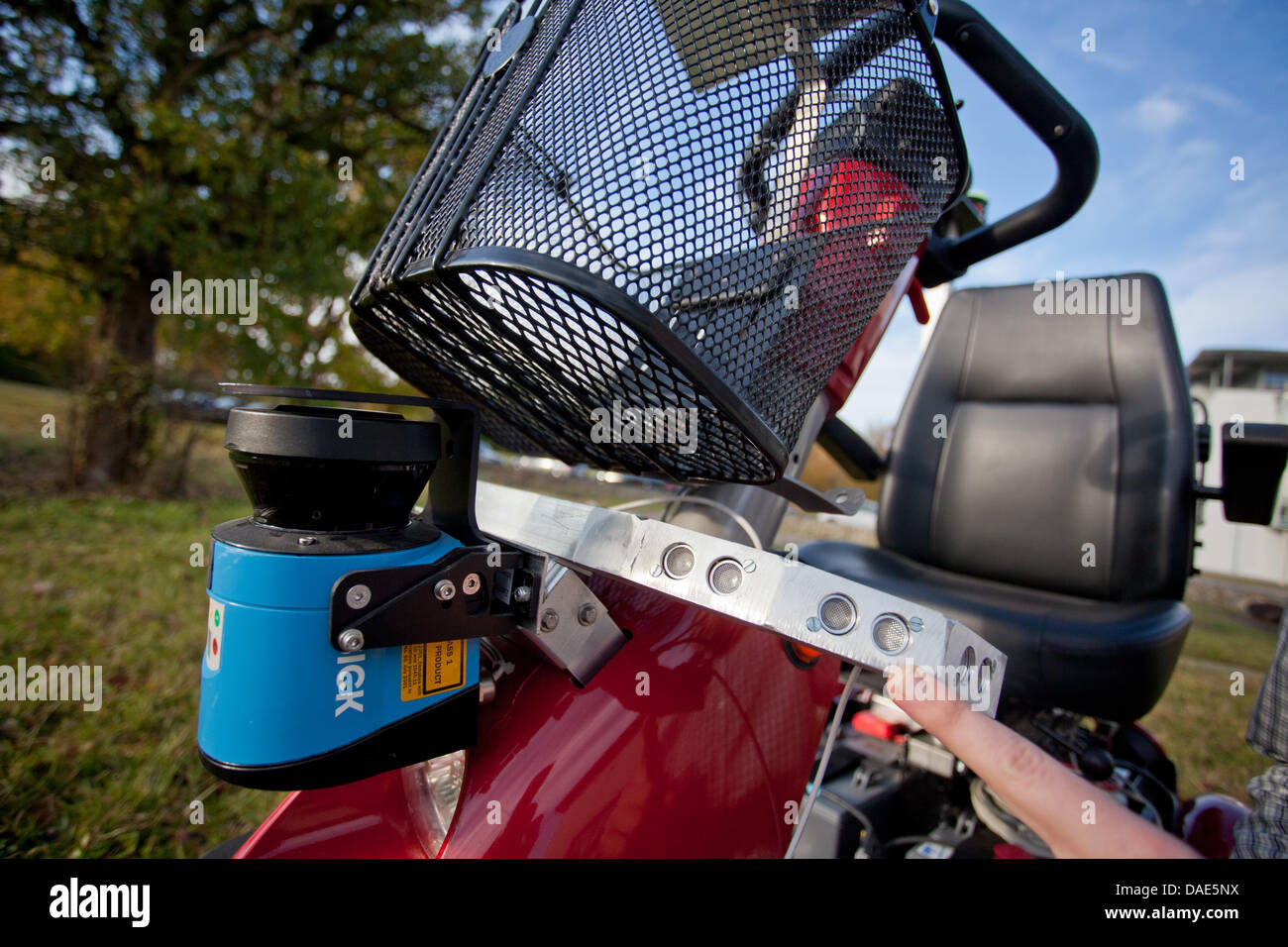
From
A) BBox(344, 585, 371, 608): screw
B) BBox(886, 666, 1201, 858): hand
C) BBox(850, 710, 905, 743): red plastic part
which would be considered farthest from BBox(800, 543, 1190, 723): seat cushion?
BBox(344, 585, 371, 608): screw

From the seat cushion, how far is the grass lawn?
6.73 feet

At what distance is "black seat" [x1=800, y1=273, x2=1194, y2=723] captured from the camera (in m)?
1.47

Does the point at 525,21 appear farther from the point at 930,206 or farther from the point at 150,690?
the point at 150,690

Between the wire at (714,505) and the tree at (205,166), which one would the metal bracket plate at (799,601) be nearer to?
the wire at (714,505)

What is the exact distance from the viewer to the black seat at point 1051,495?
4.83 ft

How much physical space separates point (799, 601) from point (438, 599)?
36 centimetres

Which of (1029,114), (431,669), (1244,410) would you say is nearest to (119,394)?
(431,669)

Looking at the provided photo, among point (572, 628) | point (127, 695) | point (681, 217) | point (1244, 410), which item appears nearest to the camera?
point (681, 217)

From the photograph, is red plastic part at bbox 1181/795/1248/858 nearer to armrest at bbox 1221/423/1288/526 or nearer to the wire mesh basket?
armrest at bbox 1221/423/1288/526

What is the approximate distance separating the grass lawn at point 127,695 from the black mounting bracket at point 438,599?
69.9 inches

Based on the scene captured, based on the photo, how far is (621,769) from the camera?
0.77 m

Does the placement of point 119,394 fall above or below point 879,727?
above

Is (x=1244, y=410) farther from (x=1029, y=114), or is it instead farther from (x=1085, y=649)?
(x=1029, y=114)
